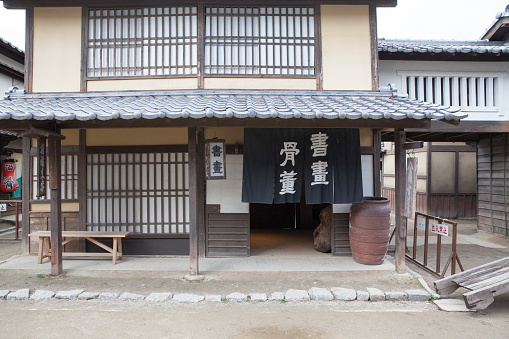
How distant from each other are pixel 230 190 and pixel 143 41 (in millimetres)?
4398

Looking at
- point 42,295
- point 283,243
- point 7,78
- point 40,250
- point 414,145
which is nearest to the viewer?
point 42,295

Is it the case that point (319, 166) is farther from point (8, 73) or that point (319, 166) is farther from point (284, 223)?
point (8, 73)

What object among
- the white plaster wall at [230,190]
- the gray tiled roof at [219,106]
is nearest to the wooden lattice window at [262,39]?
the gray tiled roof at [219,106]

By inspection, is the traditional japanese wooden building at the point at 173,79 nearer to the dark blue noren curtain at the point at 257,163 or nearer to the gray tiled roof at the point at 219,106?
the gray tiled roof at the point at 219,106

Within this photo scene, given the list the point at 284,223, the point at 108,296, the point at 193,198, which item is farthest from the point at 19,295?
the point at 284,223

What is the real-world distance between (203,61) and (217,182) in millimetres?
3073

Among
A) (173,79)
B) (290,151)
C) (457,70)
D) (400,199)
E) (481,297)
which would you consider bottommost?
(481,297)

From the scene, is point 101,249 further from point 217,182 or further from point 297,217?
point 297,217

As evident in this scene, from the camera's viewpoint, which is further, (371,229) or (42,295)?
(371,229)

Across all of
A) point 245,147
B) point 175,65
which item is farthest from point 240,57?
point 245,147

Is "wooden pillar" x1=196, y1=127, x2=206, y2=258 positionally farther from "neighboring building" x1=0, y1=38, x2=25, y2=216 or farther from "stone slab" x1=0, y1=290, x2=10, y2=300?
"neighboring building" x1=0, y1=38, x2=25, y2=216

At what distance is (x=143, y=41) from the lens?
772 cm

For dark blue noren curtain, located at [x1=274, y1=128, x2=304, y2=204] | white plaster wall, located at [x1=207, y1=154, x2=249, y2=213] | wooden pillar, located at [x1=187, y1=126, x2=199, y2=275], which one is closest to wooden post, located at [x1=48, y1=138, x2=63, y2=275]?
wooden pillar, located at [x1=187, y1=126, x2=199, y2=275]

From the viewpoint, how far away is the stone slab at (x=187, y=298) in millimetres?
5340
